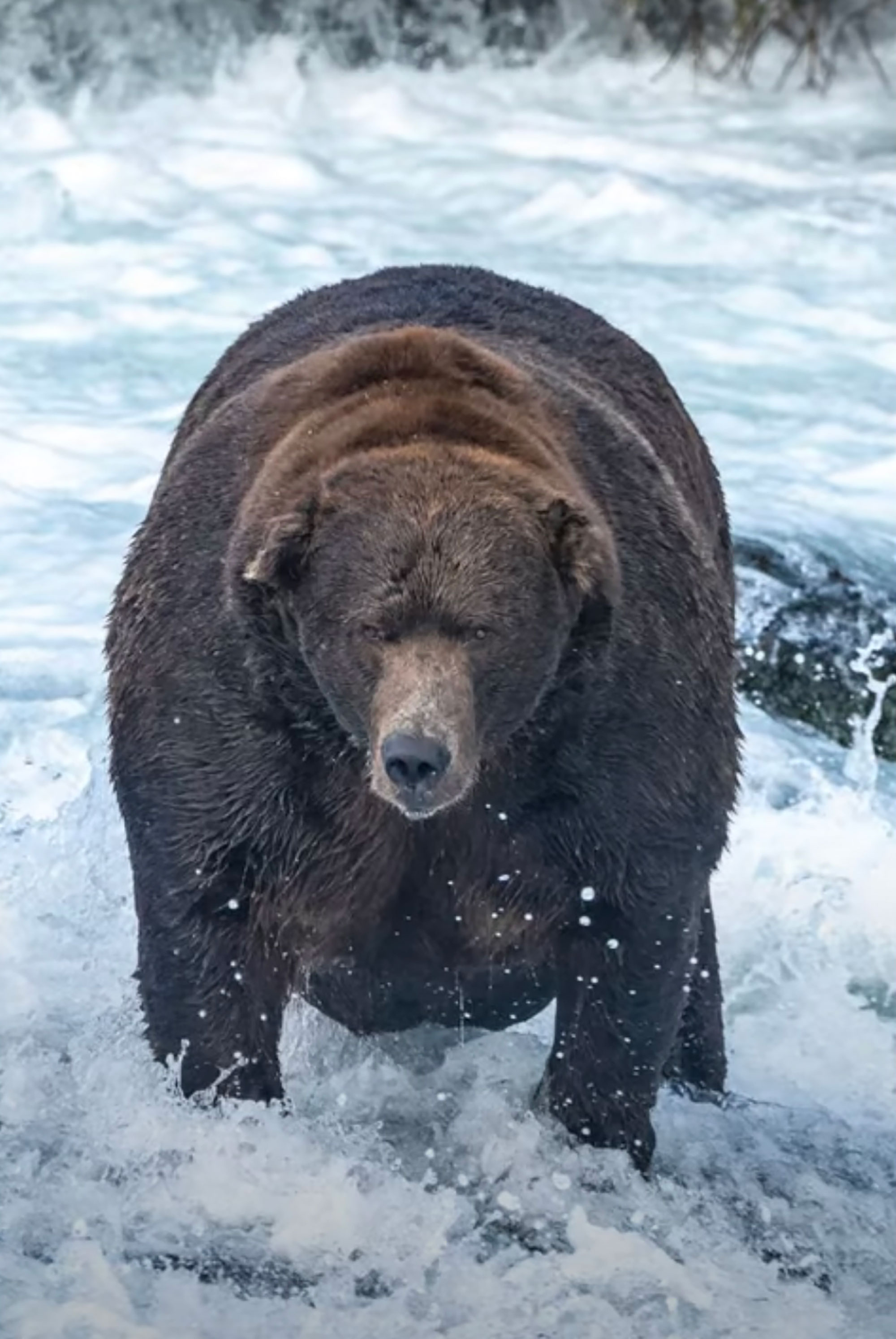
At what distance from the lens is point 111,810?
252 inches

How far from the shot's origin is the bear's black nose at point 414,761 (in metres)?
3.70

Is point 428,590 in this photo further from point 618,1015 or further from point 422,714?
point 618,1015

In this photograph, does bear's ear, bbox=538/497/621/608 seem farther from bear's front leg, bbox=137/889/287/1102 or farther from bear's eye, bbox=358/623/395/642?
bear's front leg, bbox=137/889/287/1102

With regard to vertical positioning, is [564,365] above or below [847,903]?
above

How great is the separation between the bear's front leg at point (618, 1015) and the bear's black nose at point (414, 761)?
799 mm

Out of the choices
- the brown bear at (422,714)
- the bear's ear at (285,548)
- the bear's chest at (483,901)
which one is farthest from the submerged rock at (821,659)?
the bear's ear at (285,548)

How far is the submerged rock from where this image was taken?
290 inches

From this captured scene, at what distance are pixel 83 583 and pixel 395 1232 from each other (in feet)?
13.0

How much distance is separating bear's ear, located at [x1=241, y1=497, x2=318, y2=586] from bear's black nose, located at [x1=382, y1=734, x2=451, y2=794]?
1.27 ft

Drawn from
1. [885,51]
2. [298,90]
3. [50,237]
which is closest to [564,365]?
[50,237]

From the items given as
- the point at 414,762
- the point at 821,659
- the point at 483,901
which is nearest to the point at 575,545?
the point at 414,762

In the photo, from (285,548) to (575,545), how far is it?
17.7 inches

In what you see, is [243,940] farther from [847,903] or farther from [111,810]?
[847,903]

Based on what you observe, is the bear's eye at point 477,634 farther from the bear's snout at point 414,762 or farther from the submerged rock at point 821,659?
the submerged rock at point 821,659
